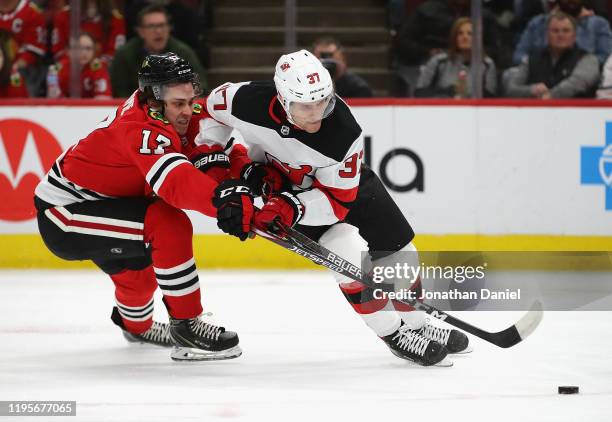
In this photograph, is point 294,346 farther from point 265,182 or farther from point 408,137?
point 408,137

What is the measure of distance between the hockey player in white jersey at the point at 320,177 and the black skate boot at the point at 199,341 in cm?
43

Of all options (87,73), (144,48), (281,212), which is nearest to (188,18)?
(144,48)

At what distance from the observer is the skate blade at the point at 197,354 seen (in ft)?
12.4

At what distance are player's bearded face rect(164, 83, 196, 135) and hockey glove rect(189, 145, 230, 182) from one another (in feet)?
0.39

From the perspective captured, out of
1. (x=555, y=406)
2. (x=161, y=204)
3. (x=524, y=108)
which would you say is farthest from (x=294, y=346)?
(x=524, y=108)

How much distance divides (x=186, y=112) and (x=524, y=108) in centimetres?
250

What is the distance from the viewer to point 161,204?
12.1 feet

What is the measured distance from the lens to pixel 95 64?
5.89 meters

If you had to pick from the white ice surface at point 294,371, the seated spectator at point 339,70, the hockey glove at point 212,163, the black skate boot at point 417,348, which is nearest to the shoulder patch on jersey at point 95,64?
the seated spectator at point 339,70

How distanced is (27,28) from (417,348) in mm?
3122

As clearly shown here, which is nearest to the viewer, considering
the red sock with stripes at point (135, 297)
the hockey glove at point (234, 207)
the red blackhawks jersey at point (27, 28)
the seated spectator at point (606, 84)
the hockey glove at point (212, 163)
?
the hockey glove at point (234, 207)

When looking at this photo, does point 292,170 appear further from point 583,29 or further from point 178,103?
point 583,29

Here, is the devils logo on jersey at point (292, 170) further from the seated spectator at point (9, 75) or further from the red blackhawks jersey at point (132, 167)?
the seated spectator at point (9, 75)

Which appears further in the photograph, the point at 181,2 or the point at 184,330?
the point at 181,2
